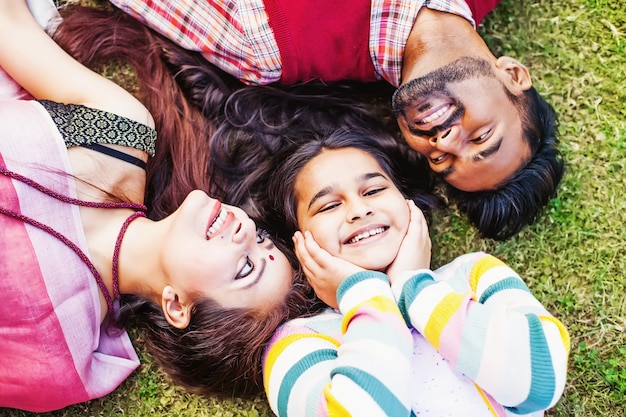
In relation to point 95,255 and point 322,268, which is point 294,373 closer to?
point 322,268

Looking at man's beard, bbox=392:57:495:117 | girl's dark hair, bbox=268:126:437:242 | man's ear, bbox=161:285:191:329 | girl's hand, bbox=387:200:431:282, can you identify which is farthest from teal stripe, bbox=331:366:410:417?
man's beard, bbox=392:57:495:117

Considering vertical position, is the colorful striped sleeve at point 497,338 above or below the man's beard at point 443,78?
below

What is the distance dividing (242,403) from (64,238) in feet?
3.89

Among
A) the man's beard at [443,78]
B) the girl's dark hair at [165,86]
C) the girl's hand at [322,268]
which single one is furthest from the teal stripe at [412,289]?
the girl's dark hair at [165,86]

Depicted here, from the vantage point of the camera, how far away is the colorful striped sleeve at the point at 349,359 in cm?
238

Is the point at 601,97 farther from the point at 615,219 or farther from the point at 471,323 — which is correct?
the point at 471,323

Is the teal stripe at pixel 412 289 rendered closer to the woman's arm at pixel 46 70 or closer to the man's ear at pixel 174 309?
the man's ear at pixel 174 309

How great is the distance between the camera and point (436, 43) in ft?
9.55

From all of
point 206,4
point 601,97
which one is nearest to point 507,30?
point 601,97

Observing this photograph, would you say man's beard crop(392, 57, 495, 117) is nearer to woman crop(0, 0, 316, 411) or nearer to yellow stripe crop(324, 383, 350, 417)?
woman crop(0, 0, 316, 411)

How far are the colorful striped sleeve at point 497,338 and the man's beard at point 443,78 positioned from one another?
2.55 feet

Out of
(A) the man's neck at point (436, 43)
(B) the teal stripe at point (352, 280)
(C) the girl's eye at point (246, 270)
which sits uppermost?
(A) the man's neck at point (436, 43)

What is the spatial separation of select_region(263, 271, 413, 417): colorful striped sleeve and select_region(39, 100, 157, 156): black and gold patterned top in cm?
109

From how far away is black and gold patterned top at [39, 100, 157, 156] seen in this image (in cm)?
272
